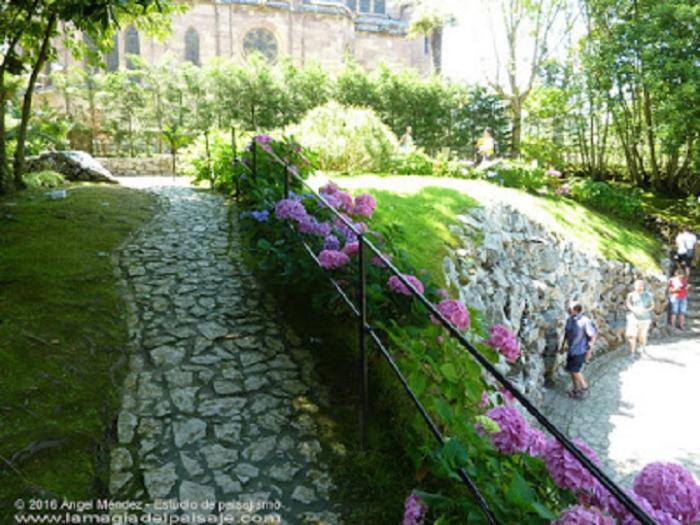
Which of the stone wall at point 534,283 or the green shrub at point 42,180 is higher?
the green shrub at point 42,180

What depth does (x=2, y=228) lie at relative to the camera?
A: 6691 millimetres

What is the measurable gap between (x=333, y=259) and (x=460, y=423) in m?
1.84

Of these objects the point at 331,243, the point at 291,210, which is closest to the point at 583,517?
the point at 331,243

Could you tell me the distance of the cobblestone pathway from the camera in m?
7.57

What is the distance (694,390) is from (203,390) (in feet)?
31.8

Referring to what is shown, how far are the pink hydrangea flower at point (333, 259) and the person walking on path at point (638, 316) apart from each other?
30.9 ft

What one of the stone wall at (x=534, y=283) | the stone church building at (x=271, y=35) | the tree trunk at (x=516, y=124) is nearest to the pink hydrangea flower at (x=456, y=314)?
the stone wall at (x=534, y=283)

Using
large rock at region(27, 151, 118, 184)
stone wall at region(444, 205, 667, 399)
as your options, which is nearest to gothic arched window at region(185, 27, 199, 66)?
large rock at region(27, 151, 118, 184)

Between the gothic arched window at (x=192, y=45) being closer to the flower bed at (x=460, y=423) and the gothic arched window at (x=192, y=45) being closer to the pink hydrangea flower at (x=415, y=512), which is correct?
the flower bed at (x=460, y=423)

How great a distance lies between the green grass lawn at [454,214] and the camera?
770cm

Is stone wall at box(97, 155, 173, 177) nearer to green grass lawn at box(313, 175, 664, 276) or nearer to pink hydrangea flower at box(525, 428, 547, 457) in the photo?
green grass lawn at box(313, 175, 664, 276)

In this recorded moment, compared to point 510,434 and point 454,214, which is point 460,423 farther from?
point 454,214

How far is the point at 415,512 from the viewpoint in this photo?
2.14 m

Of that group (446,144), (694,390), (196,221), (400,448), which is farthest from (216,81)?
(400,448)
